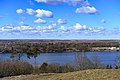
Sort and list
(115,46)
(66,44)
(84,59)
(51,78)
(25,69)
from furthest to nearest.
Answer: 1. (66,44)
2. (115,46)
3. (84,59)
4. (25,69)
5. (51,78)

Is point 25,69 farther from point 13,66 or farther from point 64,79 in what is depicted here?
point 64,79

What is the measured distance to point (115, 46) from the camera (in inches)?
4208

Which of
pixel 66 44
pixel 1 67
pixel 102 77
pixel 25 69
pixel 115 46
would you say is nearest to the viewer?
pixel 102 77

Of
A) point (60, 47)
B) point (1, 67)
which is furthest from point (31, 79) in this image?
point (60, 47)

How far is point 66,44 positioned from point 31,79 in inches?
3927

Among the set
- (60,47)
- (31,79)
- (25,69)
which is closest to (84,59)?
(25,69)

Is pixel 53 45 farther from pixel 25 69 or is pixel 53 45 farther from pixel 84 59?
pixel 25 69

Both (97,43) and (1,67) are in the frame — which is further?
(97,43)

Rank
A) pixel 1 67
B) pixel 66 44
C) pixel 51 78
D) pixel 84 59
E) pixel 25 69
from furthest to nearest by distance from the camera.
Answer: pixel 66 44 → pixel 84 59 → pixel 25 69 → pixel 1 67 → pixel 51 78

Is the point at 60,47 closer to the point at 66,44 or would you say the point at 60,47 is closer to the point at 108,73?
the point at 66,44

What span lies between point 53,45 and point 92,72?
314 feet

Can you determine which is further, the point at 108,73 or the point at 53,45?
the point at 53,45

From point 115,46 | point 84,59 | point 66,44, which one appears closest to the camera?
point 84,59

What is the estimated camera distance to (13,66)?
23453 mm
